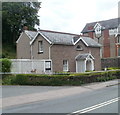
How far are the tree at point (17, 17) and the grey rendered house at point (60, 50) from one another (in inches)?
945

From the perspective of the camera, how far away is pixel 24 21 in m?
60.1

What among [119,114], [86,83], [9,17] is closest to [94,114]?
[119,114]

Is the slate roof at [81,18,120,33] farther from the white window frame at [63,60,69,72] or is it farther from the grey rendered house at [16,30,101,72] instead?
the white window frame at [63,60,69,72]

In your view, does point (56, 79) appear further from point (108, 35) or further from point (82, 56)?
point (108, 35)

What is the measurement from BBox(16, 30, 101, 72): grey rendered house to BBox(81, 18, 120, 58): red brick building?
19099 mm

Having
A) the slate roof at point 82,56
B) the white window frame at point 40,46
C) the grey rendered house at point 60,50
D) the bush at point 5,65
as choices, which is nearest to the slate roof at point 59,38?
the grey rendered house at point 60,50

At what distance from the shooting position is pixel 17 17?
5822cm

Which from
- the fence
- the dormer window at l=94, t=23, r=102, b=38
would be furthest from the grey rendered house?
the dormer window at l=94, t=23, r=102, b=38

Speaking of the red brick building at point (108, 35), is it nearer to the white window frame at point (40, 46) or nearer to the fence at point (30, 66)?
the white window frame at point (40, 46)

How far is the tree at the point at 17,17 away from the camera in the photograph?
2298 inches

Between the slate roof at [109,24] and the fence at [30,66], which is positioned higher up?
the slate roof at [109,24]

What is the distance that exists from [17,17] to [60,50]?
30.7 meters

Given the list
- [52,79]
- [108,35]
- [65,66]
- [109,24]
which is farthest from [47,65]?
[109,24]

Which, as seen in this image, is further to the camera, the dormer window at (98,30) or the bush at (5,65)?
the dormer window at (98,30)
